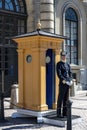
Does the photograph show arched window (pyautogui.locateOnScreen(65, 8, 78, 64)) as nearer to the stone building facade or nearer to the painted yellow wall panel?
the stone building facade

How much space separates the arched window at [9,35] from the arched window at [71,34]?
3.77 metres

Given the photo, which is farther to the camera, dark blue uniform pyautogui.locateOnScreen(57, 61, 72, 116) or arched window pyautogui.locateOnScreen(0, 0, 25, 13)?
arched window pyautogui.locateOnScreen(0, 0, 25, 13)

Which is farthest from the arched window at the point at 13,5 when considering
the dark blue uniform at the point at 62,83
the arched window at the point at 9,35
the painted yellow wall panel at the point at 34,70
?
the dark blue uniform at the point at 62,83

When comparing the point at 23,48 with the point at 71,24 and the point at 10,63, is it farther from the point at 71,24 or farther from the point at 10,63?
the point at 71,24

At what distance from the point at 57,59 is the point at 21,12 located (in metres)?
8.04

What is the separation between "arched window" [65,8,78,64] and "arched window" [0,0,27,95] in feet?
12.4

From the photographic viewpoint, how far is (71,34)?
22.6 meters

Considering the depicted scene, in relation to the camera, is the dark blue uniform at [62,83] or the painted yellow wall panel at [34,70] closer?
the dark blue uniform at [62,83]

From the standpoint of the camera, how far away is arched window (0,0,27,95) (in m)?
18.3

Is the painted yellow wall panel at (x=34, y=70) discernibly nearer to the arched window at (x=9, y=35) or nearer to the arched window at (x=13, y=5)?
the arched window at (x=9, y=35)

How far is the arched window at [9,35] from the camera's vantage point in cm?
1834

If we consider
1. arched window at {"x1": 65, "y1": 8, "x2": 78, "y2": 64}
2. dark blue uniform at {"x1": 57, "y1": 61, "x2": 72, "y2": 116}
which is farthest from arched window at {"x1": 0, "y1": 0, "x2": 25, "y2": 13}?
dark blue uniform at {"x1": 57, "y1": 61, "x2": 72, "y2": 116}

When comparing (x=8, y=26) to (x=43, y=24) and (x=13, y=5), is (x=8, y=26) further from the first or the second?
(x=43, y=24)

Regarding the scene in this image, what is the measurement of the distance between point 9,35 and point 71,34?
5201 millimetres
